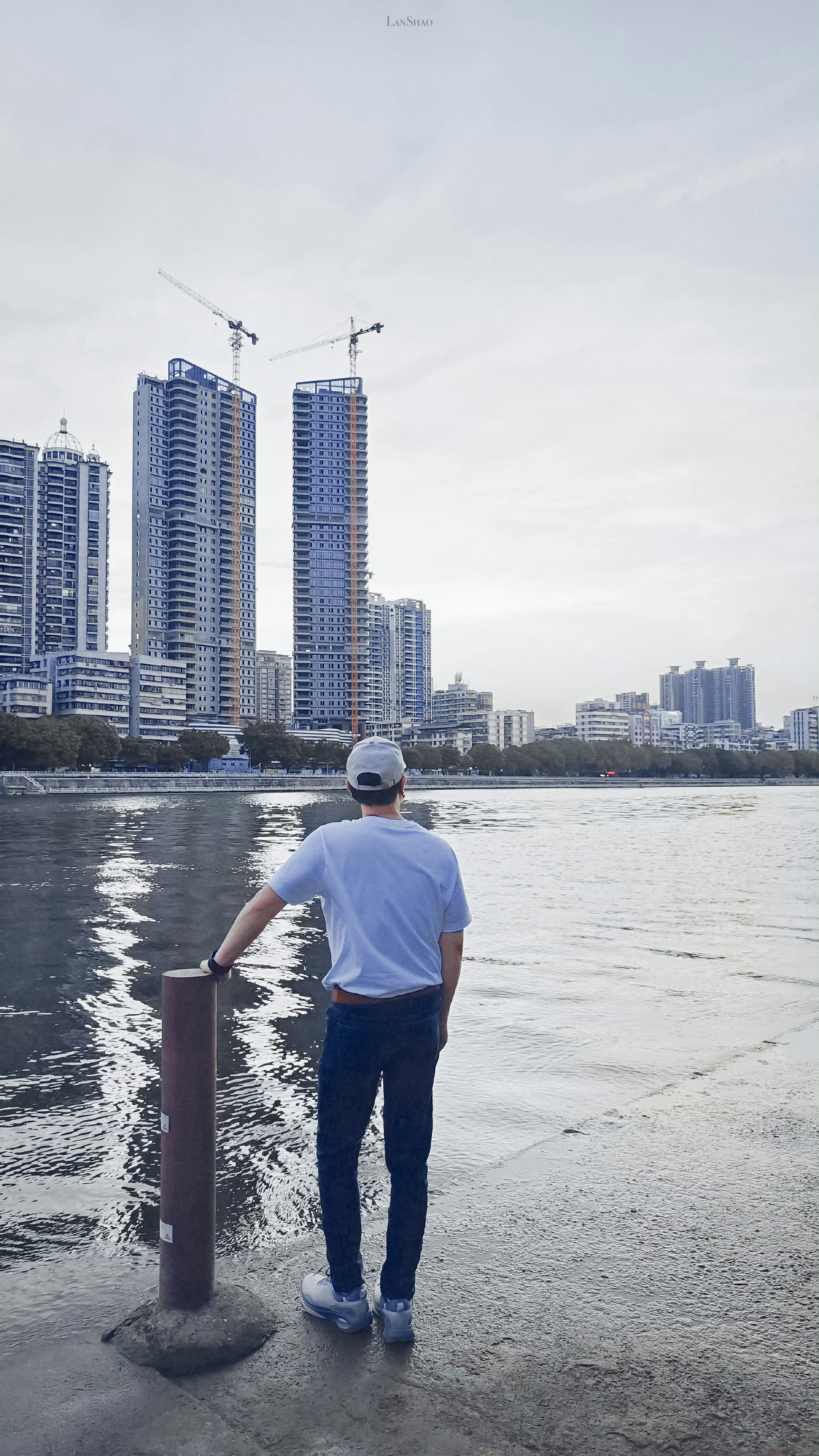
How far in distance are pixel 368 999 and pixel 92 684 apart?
6469 inches

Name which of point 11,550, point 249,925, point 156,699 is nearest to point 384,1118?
point 249,925

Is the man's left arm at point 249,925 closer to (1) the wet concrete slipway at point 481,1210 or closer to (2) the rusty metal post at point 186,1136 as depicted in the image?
(2) the rusty metal post at point 186,1136

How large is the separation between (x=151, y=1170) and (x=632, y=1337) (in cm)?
259

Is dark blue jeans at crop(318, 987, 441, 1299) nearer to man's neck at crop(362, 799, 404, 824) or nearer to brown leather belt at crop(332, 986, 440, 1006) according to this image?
brown leather belt at crop(332, 986, 440, 1006)

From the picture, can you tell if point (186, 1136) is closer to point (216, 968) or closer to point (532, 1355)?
point (216, 968)

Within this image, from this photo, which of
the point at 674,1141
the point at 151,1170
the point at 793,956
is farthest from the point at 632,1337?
the point at 793,956

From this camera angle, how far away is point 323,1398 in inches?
111

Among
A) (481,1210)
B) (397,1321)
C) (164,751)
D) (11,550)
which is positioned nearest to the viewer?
(397,1321)

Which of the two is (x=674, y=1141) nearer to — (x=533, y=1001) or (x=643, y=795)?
(x=533, y=1001)

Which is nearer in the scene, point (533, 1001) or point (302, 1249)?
point (302, 1249)

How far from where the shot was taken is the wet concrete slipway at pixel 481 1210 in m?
2.76

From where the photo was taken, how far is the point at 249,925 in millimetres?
3232

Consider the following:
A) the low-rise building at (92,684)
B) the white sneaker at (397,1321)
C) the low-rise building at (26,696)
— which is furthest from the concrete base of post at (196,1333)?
the low-rise building at (92,684)

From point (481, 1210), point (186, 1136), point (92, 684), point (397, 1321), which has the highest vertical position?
point (92, 684)
